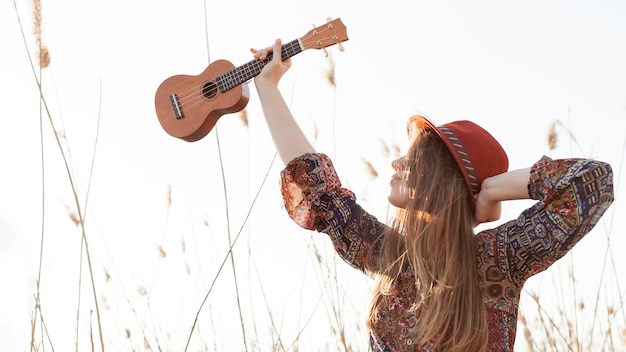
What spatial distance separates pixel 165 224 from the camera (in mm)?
3496

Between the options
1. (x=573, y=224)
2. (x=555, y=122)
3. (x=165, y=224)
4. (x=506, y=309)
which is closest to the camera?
(x=573, y=224)

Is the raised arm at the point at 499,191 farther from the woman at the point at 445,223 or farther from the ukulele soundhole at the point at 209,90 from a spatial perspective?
the ukulele soundhole at the point at 209,90

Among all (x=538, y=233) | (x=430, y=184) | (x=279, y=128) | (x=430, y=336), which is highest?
(x=279, y=128)

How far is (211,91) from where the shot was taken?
96.4 inches

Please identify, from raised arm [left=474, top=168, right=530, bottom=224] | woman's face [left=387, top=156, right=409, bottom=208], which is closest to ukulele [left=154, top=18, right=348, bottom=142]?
woman's face [left=387, top=156, right=409, bottom=208]

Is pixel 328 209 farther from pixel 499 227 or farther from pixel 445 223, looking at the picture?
pixel 499 227

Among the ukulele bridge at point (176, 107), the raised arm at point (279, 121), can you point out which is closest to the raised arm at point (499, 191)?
the raised arm at point (279, 121)

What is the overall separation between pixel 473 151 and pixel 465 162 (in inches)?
1.3

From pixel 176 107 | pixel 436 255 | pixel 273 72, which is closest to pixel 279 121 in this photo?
pixel 273 72

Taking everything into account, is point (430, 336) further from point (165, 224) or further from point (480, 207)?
point (165, 224)

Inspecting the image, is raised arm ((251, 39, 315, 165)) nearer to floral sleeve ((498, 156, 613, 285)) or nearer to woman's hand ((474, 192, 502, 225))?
woman's hand ((474, 192, 502, 225))

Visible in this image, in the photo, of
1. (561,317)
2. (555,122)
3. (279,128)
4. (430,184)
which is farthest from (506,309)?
(561,317)

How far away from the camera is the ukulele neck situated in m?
2.32

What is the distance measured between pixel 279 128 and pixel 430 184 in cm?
40
